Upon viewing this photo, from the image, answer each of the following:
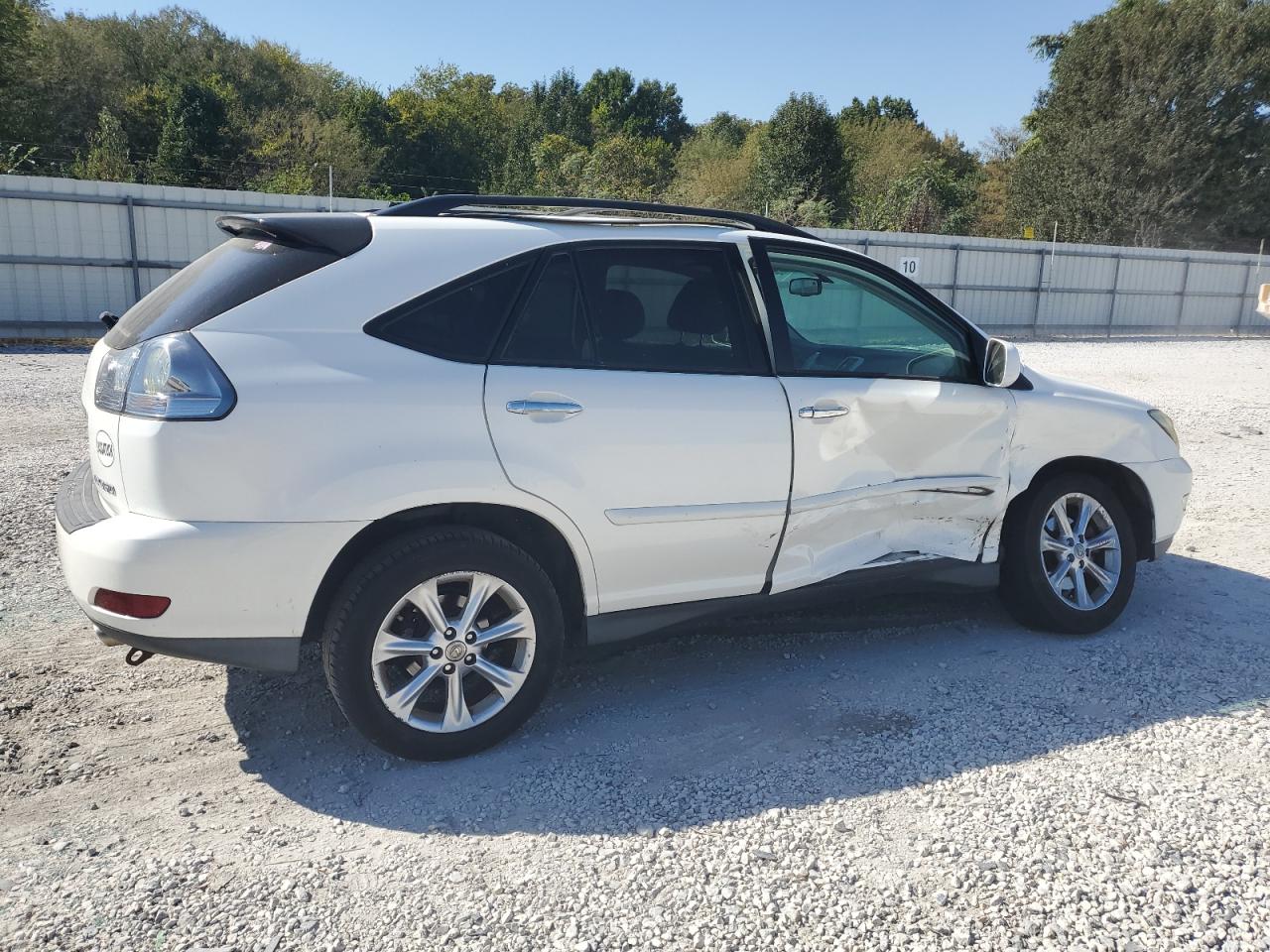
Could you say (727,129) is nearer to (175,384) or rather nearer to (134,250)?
(134,250)

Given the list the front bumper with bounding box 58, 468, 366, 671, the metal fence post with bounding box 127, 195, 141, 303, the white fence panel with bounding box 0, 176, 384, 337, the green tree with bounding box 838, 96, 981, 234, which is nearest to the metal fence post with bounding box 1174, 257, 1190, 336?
the green tree with bounding box 838, 96, 981, 234

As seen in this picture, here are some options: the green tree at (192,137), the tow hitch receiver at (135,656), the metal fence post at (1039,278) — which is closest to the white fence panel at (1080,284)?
the metal fence post at (1039,278)

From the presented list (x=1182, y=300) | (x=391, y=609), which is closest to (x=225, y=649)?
(x=391, y=609)

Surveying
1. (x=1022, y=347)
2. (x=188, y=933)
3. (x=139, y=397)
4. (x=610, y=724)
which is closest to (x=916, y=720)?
(x=610, y=724)

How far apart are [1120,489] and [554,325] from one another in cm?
294

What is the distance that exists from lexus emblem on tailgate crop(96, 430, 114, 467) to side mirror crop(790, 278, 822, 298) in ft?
8.37

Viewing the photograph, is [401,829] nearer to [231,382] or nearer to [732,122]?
[231,382]

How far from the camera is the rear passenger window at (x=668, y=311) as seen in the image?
140 inches

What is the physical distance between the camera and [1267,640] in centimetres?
454

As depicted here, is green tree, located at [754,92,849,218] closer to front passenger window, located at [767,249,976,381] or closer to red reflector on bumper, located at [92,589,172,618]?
front passenger window, located at [767,249,976,381]

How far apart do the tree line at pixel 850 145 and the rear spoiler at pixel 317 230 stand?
1015 inches

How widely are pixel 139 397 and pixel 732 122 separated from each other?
6428 centimetres

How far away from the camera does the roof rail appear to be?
3.61 meters

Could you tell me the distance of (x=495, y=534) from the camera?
11.1 ft
